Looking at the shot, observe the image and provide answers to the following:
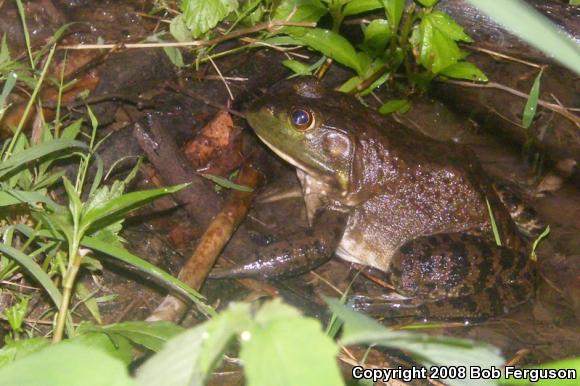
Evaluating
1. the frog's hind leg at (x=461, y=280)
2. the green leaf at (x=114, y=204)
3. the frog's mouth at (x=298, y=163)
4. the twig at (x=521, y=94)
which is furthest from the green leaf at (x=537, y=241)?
the green leaf at (x=114, y=204)

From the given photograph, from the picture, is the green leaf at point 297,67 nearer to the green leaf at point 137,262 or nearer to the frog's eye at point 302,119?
the frog's eye at point 302,119

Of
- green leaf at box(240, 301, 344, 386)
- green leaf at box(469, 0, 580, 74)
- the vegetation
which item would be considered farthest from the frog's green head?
green leaf at box(240, 301, 344, 386)

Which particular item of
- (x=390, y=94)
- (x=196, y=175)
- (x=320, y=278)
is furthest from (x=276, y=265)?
(x=390, y=94)

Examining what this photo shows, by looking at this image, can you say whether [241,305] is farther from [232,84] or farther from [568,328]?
[232,84]

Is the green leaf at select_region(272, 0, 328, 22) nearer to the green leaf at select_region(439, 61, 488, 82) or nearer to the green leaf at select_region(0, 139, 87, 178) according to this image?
the green leaf at select_region(439, 61, 488, 82)

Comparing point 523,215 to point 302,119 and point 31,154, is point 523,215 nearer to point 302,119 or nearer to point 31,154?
point 302,119
